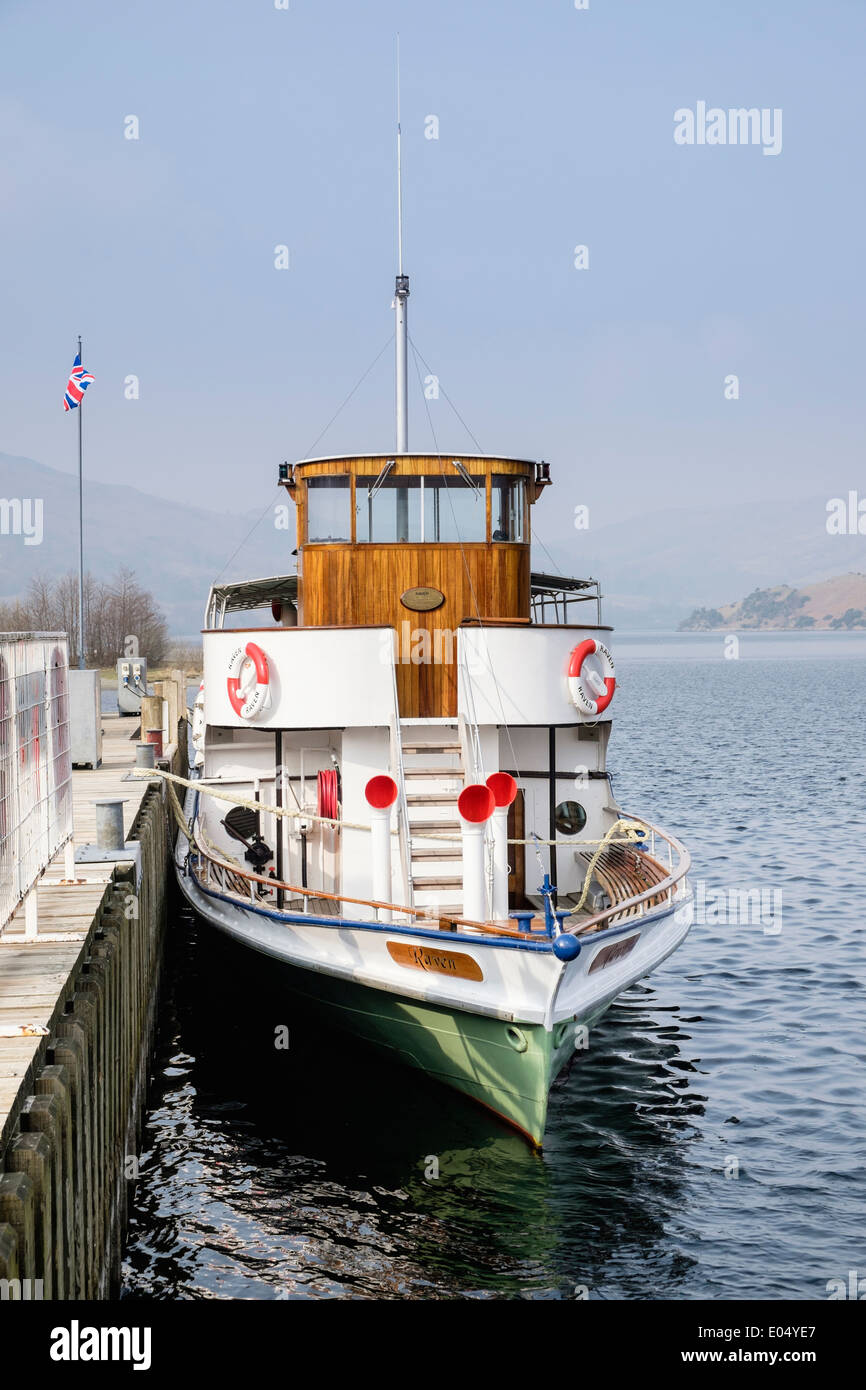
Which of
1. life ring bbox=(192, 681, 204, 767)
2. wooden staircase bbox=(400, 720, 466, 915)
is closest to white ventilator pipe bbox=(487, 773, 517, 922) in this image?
wooden staircase bbox=(400, 720, 466, 915)

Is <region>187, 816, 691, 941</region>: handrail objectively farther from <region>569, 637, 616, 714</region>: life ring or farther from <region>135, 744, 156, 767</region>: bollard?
<region>135, 744, 156, 767</region>: bollard

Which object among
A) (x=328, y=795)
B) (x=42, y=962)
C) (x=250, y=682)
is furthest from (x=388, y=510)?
(x=42, y=962)

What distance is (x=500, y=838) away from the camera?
13.3m

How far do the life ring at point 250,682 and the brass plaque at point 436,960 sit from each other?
3.98 m

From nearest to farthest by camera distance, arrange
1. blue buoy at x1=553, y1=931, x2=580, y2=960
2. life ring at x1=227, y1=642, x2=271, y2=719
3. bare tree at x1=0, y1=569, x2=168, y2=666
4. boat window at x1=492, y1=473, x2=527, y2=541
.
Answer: blue buoy at x1=553, y1=931, x2=580, y2=960
life ring at x1=227, y1=642, x2=271, y2=719
boat window at x1=492, y1=473, x2=527, y2=541
bare tree at x1=0, y1=569, x2=168, y2=666

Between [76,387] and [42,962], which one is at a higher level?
[76,387]

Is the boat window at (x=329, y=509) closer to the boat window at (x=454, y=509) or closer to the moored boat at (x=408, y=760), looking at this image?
the moored boat at (x=408, y=760)

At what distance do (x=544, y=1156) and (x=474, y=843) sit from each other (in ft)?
11.3

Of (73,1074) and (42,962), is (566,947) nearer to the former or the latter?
(42,962)

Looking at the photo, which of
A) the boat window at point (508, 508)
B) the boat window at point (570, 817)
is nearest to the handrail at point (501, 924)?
the boat window at point (570, 817)

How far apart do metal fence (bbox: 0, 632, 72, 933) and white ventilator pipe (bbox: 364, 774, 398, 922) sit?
3.00 meters

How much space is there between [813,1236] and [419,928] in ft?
14.9

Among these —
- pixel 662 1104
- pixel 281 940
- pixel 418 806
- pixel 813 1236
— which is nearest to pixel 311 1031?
pixel 281 940

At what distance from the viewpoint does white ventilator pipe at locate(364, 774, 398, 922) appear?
13.1 metres
